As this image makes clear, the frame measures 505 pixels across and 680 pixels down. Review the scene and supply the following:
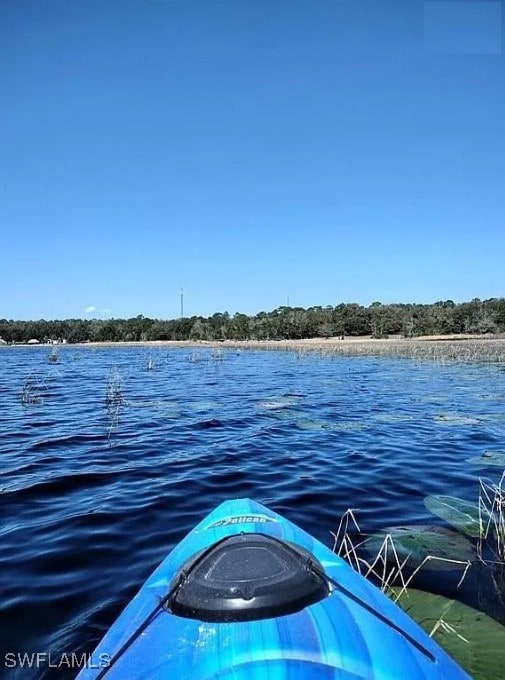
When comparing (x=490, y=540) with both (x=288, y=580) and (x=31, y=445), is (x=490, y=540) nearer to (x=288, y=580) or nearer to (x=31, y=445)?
(x=288, y=580)

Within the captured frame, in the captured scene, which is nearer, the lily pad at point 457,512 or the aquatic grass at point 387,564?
the aquatic grass at point 387,564

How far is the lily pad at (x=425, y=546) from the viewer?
15.0ft

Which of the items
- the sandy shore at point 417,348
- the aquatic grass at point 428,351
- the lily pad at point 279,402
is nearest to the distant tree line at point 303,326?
the sandy shore at point 417,348

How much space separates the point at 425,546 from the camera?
16.1ft

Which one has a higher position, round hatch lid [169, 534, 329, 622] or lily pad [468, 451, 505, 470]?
round hatch lid [169, 534, 329, 622]

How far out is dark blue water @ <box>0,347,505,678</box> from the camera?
13.9 feet

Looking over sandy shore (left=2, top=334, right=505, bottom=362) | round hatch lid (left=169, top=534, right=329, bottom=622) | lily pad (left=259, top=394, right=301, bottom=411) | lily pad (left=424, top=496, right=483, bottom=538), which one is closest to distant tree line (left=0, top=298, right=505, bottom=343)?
sandy shore (left=2, top=334, right=505, bottom=362)

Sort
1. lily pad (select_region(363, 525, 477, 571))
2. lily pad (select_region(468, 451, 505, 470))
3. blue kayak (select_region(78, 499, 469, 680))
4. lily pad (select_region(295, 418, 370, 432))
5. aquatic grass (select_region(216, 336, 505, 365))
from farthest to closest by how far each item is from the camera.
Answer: aquatic grass (select_region(216, 336, 505, 365)) → lily pad (select_region(295, 418, 370, 432)) → lily pad (select_region(468, 451, 505, 470)) → lily pad (select_region(363, 525, 477, 571)) → blue kayak (select_region(78, 499, 469, 680))

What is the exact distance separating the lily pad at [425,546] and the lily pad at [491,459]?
3.57m

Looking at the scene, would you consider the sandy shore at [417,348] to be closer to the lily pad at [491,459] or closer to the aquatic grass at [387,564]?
the lily pad at [491,459]

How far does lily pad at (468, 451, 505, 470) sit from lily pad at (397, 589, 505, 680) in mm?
5138

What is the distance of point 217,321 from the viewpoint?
444 ft

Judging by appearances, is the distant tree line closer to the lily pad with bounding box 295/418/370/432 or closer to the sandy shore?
the sandy shore

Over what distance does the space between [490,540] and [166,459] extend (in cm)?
538
